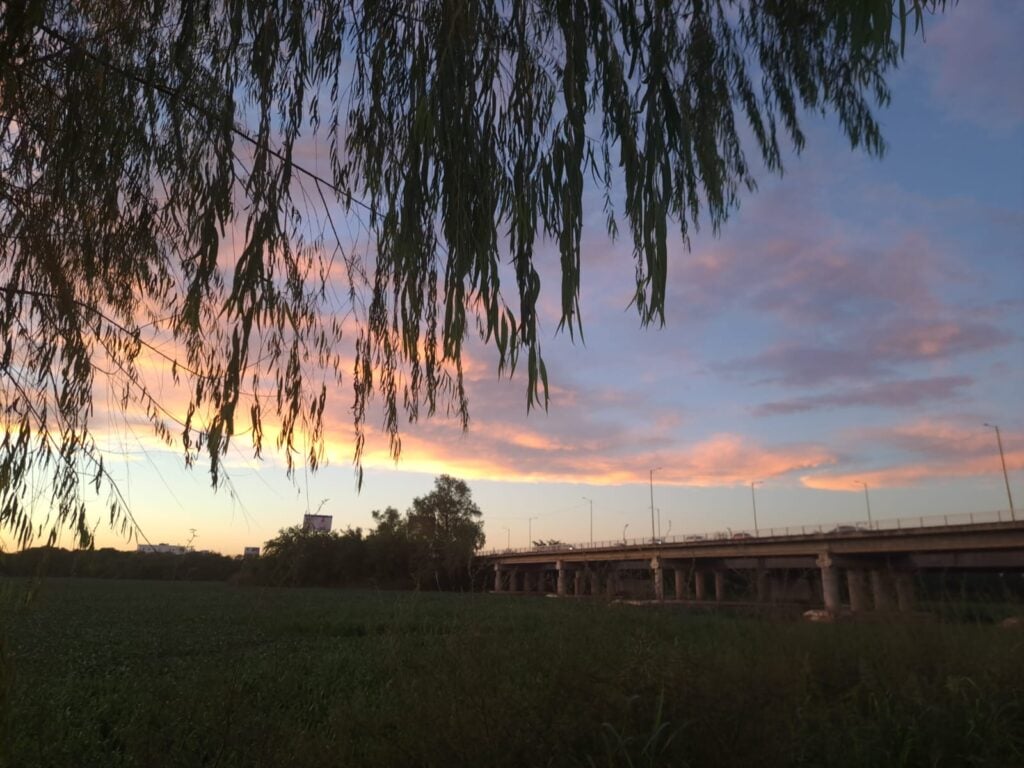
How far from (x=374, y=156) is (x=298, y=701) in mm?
5267

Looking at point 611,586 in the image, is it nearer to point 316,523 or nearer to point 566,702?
point 566,702

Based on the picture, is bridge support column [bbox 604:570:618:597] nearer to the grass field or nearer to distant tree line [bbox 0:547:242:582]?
the grass field

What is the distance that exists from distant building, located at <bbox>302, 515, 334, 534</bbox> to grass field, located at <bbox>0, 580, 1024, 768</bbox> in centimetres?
48

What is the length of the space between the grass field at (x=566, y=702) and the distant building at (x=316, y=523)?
1.58 ft

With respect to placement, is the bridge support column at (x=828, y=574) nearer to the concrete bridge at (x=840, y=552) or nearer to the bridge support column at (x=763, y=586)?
the concrete bridge at (x=840, y=552)

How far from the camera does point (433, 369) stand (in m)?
2.65

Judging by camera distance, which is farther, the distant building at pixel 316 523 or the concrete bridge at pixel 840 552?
the concrete bridge at pixel 840 552

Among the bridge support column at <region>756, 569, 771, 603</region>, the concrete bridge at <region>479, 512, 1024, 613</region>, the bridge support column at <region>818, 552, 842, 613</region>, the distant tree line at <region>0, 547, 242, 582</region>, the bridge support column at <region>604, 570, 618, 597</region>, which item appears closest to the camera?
the distant tree line at <region>0, 547, 242, 582</region>

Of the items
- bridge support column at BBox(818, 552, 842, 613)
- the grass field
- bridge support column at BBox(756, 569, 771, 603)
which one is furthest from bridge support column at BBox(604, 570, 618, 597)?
bridge support column at BBox(818, 552, 842, 613)

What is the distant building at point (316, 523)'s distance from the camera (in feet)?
9.28

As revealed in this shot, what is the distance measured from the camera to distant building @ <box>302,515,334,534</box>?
2828mm

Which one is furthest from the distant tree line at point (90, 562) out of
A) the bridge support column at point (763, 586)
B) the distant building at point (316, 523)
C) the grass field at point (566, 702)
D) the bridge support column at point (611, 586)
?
the bridge support column at point (763, 586)

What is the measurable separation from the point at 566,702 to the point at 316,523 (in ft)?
5.73

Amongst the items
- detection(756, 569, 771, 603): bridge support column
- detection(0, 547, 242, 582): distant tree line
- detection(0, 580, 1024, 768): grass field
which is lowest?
detection(0, 580, 1024, 768): grass field
